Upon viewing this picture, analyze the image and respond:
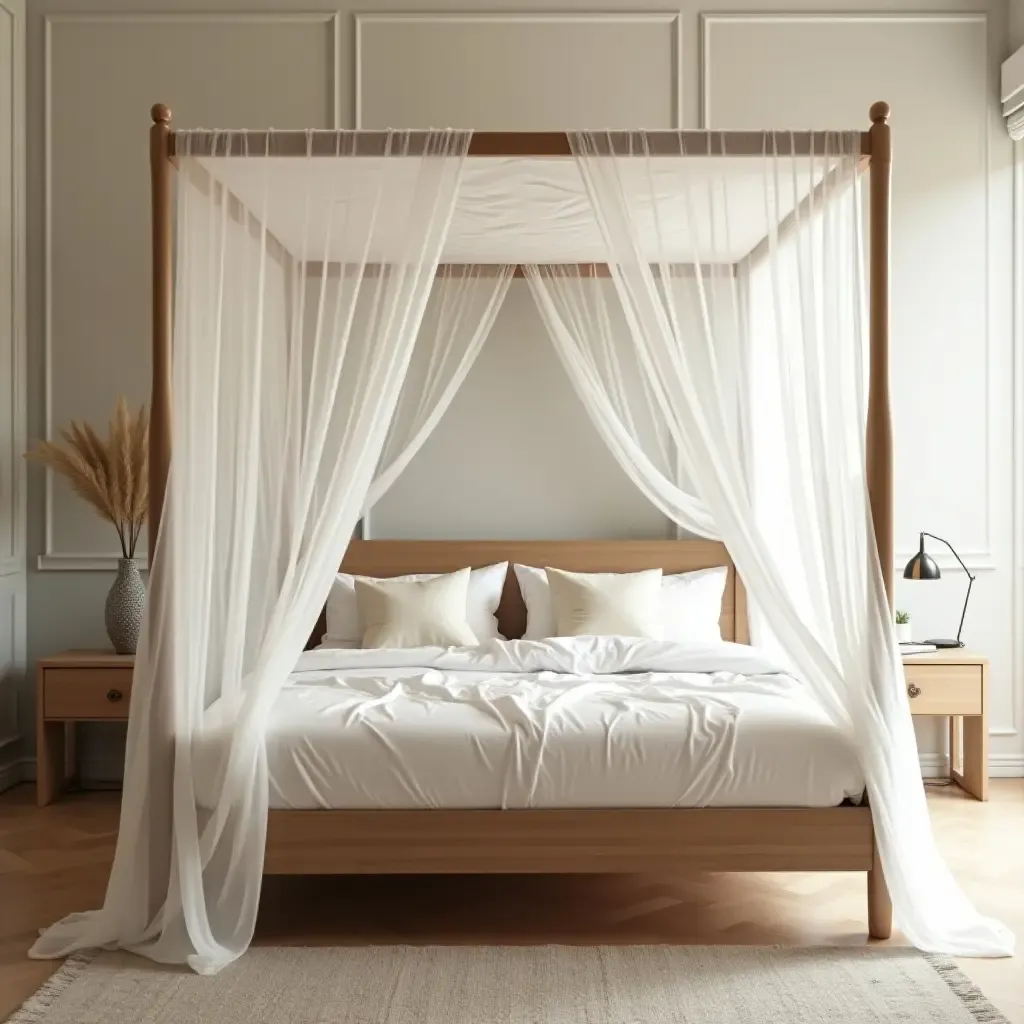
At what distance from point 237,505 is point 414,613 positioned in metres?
1.43

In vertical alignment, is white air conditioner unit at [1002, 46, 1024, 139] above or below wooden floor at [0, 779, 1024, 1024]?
above

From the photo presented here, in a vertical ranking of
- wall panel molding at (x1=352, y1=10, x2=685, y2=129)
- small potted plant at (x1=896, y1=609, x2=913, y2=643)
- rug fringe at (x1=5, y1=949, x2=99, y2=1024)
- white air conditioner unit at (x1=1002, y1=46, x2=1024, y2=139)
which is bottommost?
rug fringe at (x1=5, y1=949, x2=99, y2=1024)

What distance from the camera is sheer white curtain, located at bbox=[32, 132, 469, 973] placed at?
119 inches

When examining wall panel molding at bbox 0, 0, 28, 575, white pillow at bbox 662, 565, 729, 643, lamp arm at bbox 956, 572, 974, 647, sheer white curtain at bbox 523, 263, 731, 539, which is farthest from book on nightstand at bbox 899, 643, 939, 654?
wall panel molding at bbox 0, 0, 28, 575

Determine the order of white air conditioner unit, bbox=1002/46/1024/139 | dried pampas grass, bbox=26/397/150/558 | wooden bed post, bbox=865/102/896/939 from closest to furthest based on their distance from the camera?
wooden bed post, bbox=865/102/896/939, dried pampas grass, bbox=26/397/150/558, white air conditioner unit, bbox=1002/46/1024/139

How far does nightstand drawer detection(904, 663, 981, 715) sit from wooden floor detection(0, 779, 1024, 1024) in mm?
571

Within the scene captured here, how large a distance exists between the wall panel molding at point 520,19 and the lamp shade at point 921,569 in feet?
6.82

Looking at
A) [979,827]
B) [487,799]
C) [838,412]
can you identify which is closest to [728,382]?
[838,412]

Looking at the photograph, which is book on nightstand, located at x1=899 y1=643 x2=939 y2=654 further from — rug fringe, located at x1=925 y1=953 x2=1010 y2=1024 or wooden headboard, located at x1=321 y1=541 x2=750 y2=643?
rug fringe, located at x1=925 y1=953 x2=1010 y2=1024

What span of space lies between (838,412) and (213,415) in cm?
170

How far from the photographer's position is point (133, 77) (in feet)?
16.3

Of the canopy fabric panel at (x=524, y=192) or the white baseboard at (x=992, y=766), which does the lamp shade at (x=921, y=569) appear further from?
the canopy fabric panel at (x=524, y=192)

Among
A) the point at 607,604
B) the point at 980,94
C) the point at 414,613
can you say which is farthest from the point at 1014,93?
the point at 414,613

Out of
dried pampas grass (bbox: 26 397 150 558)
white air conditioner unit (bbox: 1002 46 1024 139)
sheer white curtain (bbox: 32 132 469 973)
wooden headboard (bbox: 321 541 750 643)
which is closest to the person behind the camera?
sheer white curtain (bbox: 32 132 469 973)
